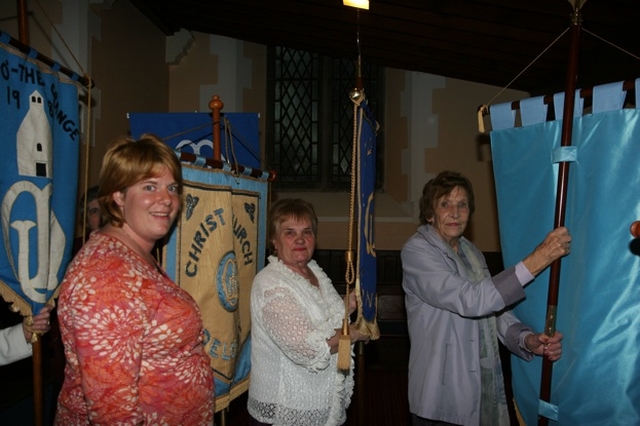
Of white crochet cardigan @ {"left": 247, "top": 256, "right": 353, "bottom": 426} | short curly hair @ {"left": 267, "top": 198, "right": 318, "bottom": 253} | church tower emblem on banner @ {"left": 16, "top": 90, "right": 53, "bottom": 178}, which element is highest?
church tower emblem on banner @ {"left": 16, "top": 90, "right": 53, "bottom": 178}

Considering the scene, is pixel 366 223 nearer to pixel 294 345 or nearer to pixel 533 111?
pixel 294 345

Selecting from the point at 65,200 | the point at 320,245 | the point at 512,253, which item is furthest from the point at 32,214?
the point at 320,245

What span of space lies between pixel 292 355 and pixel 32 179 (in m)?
1.04

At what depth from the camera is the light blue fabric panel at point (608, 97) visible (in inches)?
58.7

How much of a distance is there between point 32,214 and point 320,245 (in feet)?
11.7

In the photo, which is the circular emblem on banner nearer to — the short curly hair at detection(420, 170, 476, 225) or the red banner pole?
the short curly hair at detection(420, 170, 476, 225)

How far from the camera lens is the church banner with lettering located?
176cm

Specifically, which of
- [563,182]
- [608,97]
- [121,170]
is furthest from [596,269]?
[121,170]

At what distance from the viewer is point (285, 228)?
1.90 m

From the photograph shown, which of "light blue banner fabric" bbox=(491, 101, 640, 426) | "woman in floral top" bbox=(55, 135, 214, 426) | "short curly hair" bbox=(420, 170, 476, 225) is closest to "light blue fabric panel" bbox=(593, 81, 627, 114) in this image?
"light blue banner fabric" bbox=(491, 101, 640, 426)

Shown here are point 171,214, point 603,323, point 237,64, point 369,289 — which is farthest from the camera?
point 237,64

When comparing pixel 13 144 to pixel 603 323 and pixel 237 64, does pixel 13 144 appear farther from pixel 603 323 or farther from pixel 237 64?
pixel 237 64

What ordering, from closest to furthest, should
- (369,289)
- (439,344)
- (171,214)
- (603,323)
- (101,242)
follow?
(101,242), (171,214), (603,323), (439,344), (369,289)

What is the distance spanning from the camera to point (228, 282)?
1.92 metres
